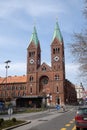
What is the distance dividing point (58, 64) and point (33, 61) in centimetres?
1155

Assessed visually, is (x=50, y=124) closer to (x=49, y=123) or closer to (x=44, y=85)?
(x=49, y=123)

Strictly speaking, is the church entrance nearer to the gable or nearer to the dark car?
the gable

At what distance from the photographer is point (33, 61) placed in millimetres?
123438

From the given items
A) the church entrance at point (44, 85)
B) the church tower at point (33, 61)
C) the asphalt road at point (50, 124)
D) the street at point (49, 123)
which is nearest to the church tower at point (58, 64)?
the church entrance at point (44, 85)

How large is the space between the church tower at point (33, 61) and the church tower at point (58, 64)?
7673mm

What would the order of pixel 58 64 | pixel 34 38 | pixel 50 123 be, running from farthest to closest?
1. pixel 34 38
2. pixel 58 64
3. pixel 50 123

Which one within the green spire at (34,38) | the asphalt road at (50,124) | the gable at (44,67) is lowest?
the asphalt road at (50,124)

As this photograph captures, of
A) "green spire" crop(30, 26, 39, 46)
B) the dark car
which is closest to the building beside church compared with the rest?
"green spire" crop(30, 26, 39, 46)

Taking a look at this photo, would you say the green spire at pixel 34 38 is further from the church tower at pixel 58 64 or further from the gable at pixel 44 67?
the gable at pixel 44 67

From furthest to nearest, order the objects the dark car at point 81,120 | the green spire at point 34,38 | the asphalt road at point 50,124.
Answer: the green spire at point 34,38 → the asphalt road at point 50,124 → the dark car at point 81,120

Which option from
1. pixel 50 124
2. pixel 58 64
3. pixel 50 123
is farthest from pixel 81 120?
pixel 58 64

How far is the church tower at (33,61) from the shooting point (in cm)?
12019

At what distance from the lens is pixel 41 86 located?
120562 millimetres

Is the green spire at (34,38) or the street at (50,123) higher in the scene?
the green spire at (34,38)
